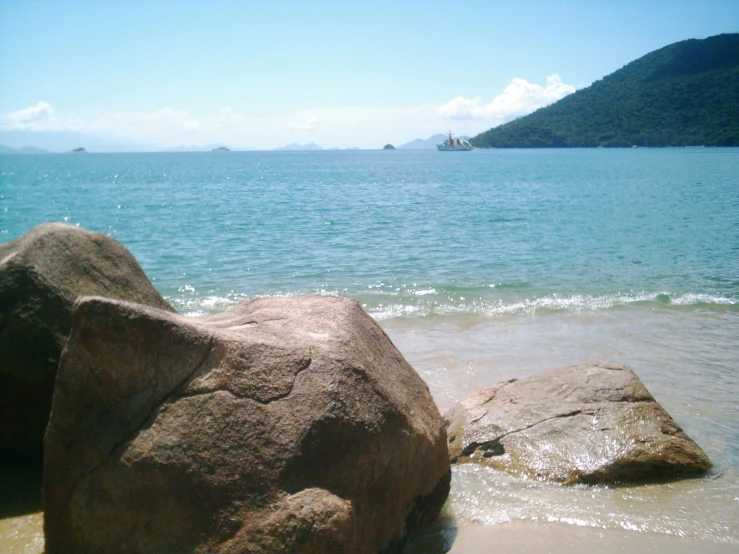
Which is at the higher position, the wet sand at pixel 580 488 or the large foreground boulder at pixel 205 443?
the large foreground boulder at pixel 205 443

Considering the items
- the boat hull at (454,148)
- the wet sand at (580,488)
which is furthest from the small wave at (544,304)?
the boat hull at (454,148)

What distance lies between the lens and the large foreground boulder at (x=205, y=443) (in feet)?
10.7

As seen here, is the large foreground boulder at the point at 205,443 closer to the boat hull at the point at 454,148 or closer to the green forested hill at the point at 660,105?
the green forested hill at the point at 660,105

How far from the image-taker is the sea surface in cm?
466

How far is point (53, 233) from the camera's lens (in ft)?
15.3

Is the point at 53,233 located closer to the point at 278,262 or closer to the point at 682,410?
the point at 682,410

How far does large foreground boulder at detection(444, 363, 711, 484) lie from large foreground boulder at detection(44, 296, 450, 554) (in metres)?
2.01

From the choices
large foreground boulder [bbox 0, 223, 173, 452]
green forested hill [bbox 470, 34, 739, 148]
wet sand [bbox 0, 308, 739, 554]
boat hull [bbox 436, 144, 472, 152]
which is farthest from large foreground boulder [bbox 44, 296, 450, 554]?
boat hull [bbox 436, 144, 472, 152]

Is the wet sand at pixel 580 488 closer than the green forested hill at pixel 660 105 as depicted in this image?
Yes

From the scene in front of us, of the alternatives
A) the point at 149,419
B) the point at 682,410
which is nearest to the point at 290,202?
the point at 682,410

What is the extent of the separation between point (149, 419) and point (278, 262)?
44.6 ft

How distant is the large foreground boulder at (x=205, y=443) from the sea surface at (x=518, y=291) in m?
0.90

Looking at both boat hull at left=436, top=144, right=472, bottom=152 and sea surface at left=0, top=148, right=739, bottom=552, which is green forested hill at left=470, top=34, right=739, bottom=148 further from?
sea surface at left=0, top=148, right=739, bottom=552

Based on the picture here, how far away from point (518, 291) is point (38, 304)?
34.3ft
